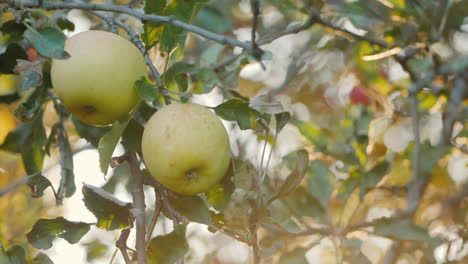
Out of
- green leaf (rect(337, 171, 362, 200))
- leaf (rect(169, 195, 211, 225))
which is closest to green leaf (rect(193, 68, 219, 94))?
leaf (rect(169, 195, 211, 225))

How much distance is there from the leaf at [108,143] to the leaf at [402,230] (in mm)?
589

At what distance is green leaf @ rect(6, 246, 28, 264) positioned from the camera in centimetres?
117

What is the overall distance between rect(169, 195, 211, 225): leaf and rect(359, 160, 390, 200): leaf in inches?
21.1

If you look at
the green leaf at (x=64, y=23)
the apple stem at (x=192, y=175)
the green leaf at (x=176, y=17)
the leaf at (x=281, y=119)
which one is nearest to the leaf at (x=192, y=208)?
the apple stem at (x=192, y=175)

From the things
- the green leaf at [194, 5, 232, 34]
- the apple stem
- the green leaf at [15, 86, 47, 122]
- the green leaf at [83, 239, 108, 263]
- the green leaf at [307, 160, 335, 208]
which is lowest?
the green leaf at [83, 239, 108, 263]

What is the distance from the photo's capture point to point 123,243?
1.13 meters

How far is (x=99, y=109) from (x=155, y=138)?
138mm

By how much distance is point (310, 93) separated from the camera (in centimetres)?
257

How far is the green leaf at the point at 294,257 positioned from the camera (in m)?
1.28

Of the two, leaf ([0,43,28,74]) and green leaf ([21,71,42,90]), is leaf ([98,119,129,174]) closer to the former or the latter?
green leaf ([21,71,42,90])

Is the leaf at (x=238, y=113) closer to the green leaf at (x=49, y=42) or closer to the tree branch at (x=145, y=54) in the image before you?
the tree branch at (x=145, y=54)

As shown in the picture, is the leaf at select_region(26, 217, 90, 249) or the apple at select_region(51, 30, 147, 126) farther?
the leaf at select_region(26, 217, 90, 249)

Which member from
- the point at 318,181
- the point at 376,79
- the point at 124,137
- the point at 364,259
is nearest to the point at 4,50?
the point at 124,137

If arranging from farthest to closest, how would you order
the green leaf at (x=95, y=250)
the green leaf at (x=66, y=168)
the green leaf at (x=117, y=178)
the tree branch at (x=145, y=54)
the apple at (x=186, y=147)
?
the green leaf at (x=117, y=178), the green leaf at (x=95, y=250), the green leaf at (x=66, y=168), the tree branch at (x=145, y=54), the apple at (x=186, y=147)
